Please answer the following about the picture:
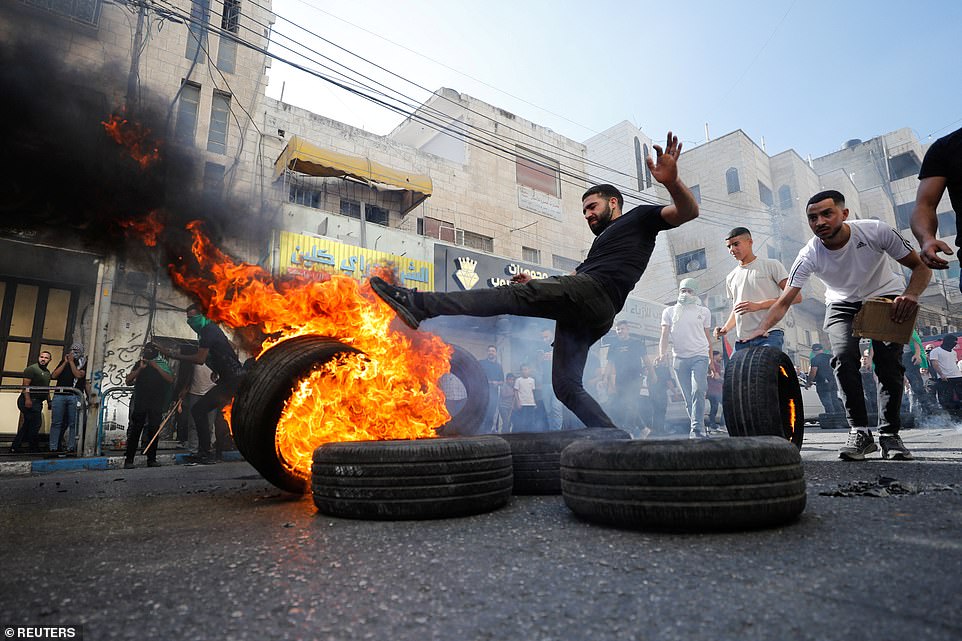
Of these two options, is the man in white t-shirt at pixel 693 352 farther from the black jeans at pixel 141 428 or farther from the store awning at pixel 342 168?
the store awning at pixel 342 168

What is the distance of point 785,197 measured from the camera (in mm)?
29844

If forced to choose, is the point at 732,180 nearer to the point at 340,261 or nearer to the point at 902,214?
the point at 902,214

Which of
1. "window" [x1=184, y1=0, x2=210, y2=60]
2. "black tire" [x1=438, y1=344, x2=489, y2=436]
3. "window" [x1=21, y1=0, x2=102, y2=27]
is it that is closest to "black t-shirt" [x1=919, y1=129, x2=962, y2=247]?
"black tire" [x1=438, y1=344, x2=489, y2=436]

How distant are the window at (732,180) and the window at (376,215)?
804 inches

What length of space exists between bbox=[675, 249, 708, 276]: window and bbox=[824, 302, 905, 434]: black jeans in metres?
24.8

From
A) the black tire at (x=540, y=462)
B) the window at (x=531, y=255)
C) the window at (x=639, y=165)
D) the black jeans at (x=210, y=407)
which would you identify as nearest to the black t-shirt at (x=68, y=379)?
the black jeans at (x=210, y=407)

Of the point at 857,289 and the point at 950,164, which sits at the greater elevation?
the point at 950,164

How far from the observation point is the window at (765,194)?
28.8m

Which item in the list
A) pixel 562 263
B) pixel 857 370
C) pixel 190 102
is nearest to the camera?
pixel 857 370

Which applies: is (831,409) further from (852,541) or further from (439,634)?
(439,634)

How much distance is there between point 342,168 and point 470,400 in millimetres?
12136

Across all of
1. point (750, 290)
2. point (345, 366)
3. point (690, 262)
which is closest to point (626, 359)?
point (750, 290)

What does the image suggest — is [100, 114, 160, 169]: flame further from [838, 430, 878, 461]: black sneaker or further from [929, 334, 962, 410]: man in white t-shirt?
[929, 334, 962, 410]: man in white t-shirt

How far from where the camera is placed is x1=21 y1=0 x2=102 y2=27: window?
563cm
